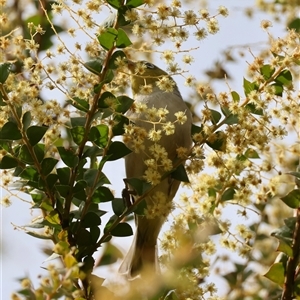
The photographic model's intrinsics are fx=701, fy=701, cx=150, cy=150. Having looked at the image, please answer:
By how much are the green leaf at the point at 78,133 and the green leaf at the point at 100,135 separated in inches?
0.9

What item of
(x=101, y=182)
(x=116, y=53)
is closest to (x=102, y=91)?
(x=116, y=53)

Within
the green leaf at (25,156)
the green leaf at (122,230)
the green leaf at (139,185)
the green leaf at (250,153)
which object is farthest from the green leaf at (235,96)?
the green leaf at (25,156)

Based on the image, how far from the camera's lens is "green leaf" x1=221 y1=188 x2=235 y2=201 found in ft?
6.23

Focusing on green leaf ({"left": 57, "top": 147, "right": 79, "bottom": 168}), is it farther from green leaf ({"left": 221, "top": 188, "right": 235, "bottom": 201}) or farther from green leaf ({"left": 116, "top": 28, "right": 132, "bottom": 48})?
green leaf ({"left": 221, "top": 188, "right": 235, "bottom": 201})

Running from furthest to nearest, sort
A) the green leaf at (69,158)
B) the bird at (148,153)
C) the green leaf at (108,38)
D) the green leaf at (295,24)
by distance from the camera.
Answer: the bird at (148,153)
the green leaf at (295,24)
the green leaf at (69,158)
the green leaf at (108,38)

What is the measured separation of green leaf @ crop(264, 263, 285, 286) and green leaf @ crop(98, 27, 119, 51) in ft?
2.16

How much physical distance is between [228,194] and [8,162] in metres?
0.60

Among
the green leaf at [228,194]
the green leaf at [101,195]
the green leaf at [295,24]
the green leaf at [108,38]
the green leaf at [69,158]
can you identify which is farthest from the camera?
the green leaf at [295,24]

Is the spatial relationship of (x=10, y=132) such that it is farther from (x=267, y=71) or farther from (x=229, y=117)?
(x=267, y=71)

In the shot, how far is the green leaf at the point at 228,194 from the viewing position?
1898mm

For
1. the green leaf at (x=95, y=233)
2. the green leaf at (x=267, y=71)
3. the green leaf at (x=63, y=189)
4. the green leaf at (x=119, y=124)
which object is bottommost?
the green leaf at (x=95, y=233)

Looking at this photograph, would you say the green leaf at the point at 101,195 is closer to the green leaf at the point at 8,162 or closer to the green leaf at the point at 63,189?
the green leaf at the point at 63,189

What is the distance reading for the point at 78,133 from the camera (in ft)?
5.46

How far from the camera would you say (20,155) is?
5.46ft
